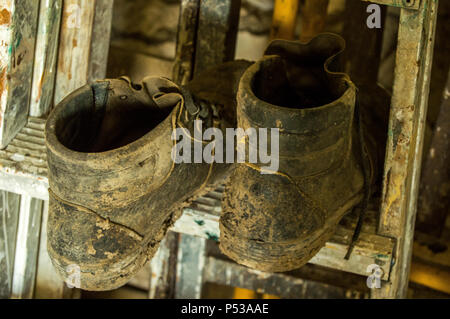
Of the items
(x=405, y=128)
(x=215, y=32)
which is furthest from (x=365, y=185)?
(x=215, y=32)

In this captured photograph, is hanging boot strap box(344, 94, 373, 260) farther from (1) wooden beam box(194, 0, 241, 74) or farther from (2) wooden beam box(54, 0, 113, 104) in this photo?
(2) wooden beam box(54, 0, 113, 104)

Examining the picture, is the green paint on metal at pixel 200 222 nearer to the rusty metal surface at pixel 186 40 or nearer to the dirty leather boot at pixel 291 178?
the dirty leather boot at pixel 291 178

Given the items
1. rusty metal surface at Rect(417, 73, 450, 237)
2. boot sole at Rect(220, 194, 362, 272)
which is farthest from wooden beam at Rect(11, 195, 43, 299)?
rusty metal surface at Rect(417, 73, 450, 237)

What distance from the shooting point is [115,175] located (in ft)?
3.13

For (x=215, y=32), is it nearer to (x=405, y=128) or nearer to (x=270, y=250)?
(x=405, y=128)

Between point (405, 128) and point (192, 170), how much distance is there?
1.35 feet

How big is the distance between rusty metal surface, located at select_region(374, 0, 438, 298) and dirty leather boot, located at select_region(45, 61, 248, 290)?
35 cm

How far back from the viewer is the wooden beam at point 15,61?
1.27 metres

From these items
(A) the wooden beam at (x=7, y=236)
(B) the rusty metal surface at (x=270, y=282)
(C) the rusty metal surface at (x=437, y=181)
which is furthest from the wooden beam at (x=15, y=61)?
(C) the rusty metal surface at (x=437, y=181)

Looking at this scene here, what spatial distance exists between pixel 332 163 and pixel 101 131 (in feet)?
1.45
